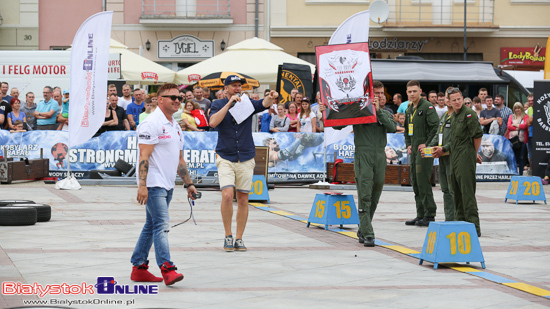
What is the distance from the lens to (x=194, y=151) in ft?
67.2

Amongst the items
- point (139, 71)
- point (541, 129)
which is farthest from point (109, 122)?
point (541, 129)

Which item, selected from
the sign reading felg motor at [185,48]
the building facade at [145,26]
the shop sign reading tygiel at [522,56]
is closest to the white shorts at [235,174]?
the building facade at [145,26]

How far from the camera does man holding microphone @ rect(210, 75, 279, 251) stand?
1055cm

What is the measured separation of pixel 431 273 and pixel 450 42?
2722 cm

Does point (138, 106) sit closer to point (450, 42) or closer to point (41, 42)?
point (41, 42)

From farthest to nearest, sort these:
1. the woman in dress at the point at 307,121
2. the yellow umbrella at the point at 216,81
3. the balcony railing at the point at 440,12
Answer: the balcony railing at the point at 440,12
the yellow umbrella at the point at 216,81
the woman in dress at the point at 307,121

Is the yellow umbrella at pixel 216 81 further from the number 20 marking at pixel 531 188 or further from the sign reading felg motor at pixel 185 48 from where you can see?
the sign reading felg motor at pixel 185 48

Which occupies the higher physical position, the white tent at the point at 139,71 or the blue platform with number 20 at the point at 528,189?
the white tent at the point at 139,71

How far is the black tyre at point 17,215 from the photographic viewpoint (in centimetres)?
1233

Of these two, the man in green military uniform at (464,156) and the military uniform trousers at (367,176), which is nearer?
the military uniform trousers at (367,176)

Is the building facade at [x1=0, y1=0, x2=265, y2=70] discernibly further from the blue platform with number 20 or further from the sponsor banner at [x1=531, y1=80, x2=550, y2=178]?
the blue platform with number 20

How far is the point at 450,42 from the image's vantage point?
116ft

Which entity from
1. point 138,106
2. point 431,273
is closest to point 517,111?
point 138,106

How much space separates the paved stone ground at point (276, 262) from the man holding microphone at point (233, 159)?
1.14 feet
